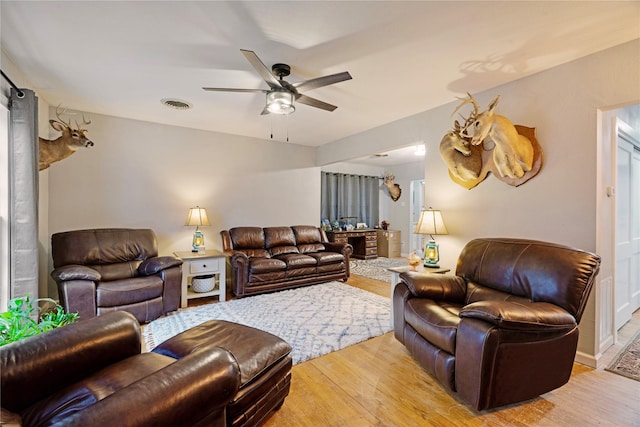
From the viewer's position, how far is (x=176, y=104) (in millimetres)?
3578

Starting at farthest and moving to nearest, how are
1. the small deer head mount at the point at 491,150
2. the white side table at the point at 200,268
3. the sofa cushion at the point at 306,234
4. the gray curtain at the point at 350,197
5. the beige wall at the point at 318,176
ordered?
the gray curtain at the point at 350,197
the sofa cushion at the point at 306,234
the white side table at the point at 200,268
the small deer head mount at the point at 491,150
the beige wall at the point at 318,176

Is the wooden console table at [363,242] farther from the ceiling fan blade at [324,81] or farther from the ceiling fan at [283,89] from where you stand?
the ceiling fan blade at [324,81]

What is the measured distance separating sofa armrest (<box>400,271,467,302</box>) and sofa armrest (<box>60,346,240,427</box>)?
1.71 meters

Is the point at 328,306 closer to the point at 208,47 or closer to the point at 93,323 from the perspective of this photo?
the point at 93,323

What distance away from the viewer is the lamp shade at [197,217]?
169 inches

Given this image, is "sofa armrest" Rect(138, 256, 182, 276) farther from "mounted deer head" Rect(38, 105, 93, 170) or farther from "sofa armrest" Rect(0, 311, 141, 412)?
"sofa armrest" Rect(0, 311, 141, 412)

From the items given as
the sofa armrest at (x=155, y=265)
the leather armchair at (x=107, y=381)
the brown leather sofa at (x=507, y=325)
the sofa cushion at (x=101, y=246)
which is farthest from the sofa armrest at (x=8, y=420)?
the sofa cushion at (x=101, y=246)

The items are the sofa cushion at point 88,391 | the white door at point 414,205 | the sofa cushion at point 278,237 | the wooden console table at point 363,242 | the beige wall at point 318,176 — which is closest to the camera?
the sofa cushion at point 88,391

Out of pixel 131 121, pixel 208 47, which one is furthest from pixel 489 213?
pixel 131 121

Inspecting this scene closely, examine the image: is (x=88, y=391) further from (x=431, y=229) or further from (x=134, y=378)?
(x=431, y=229)

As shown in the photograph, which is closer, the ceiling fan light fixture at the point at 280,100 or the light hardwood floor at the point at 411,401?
the light hardwood floor at the point at 411,401

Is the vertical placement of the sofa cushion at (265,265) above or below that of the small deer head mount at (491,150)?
below

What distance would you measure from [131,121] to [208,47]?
2.62 meters

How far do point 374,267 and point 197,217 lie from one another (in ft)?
12.4
